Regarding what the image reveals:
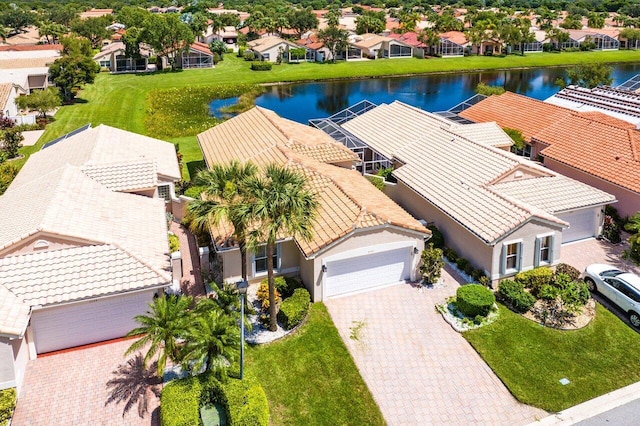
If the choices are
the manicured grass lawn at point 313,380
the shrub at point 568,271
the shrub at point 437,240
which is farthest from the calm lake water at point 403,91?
the manicured grass lawn at point 313,380

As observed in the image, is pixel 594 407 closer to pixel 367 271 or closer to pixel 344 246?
pixel 367 271

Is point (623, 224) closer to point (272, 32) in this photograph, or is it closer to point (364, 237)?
point (364, 237)

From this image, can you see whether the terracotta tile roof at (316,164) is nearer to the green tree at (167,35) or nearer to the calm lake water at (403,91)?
the calm lake water at (403,91)

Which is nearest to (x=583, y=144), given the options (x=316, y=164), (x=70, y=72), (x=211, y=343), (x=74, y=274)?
(x=316, y=164)

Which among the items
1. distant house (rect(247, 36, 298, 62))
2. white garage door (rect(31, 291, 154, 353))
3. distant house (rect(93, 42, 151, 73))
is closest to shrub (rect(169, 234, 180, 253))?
white garage door (rect(31, 291, 154, 353))

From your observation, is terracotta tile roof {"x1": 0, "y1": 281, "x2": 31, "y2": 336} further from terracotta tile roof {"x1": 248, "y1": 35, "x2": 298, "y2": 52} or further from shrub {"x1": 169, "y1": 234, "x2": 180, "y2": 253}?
terracotta tile roof {"x1": 248, "y1": 35, "x2": 298, "y2": 52}

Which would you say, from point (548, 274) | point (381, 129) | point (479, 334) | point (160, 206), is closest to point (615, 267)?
point (548, 274)
